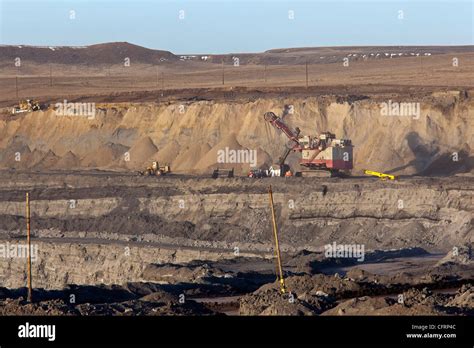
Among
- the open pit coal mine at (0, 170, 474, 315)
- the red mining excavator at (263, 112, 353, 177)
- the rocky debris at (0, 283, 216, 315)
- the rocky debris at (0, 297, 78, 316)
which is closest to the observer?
the rocky debris at (0, 297, 78, 316)

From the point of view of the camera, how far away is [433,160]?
63.1 meters

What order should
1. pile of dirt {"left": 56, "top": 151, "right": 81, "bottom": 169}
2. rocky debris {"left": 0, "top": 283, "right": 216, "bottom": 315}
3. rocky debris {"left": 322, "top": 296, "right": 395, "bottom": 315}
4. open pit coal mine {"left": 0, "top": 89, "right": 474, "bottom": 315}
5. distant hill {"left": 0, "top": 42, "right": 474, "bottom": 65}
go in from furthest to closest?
distant hill {"left": 0, "top": 42, "right": 474, "bottom": 65}, pile of dirt {"left": 56, "top": 151, "right": 81, "bottom": 169}, open pit coal mine {"left": 0, "top": 89, "right": 474, "bottom": 315}, rocky debris {"left": 0, "top": 283, "right": 216, "bottom": 315}, rocky debris {"left": 322, "top": 296, "right": 395, "bottom": 315}

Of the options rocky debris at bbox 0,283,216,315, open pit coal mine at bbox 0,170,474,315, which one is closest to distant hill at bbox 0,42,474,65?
open pit coal mine at bbox 0,170,474,315

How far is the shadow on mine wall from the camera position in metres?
60.9

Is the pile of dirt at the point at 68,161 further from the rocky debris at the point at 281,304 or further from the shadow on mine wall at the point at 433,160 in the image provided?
the rocky debris at the point at 281,304

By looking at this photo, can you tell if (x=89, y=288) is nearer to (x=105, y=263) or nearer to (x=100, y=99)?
(x=105, y=263)

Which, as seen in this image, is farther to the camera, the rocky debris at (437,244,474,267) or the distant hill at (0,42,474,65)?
the distant hill at (0,42,474,65)

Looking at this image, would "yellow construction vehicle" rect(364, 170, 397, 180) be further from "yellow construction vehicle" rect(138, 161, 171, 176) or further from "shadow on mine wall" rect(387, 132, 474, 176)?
"yellow construction vehicle" rect(138, 161, 171, 176)

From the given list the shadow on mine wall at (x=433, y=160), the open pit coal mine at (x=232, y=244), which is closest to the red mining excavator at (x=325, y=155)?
the open pit coal mine at (x=232, y=244)

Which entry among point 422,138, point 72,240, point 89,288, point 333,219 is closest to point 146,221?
point 72,240

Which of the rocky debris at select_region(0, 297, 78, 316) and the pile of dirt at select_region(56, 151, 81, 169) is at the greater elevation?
the rocky debris at select_region(0, 297, 78, 316)

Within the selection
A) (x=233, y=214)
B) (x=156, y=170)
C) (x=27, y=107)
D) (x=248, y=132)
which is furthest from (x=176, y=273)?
(x=27, y=107)

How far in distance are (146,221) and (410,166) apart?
1306 centimetres

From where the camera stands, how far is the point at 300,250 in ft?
161
